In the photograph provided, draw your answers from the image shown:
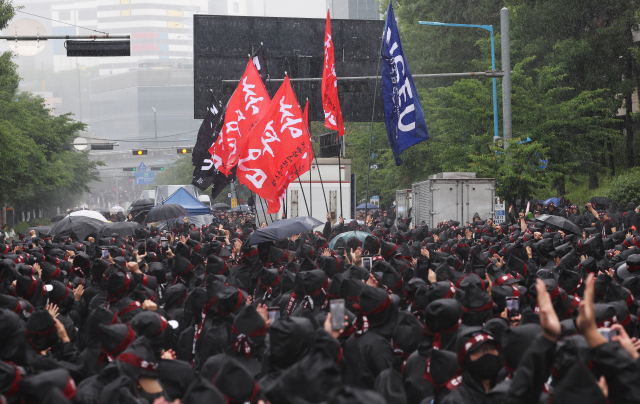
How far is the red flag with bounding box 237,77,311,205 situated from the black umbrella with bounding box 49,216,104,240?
21.5 ft

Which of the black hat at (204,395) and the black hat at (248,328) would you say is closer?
the black hat at (204,395)

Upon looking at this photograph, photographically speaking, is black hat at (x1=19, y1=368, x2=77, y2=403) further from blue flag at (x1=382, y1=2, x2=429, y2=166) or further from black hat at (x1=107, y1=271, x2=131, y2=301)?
blue flag at (x1=382, y1=2, x2=429, y2=166)

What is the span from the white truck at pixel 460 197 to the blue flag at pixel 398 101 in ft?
23.8

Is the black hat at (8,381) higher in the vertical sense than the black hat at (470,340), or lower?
lower

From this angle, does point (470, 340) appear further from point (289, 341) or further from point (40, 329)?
Answer: point (40, 329)

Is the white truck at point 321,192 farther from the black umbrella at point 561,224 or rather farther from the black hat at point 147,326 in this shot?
the black hat at point 147,326

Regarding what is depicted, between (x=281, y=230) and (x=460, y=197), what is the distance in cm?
1051

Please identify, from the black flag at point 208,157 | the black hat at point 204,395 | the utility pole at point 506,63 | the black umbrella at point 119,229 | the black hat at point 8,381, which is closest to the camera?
the black hat at point 204,395

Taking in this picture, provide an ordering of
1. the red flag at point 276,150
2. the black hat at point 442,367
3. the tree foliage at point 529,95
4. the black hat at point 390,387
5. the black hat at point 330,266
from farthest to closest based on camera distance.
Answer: the tree foliage at point 529,95 < the red flag at point 276,150 < the black hat at point 330,266 < the black hat at point 390,387 < the black hat at point 442,367

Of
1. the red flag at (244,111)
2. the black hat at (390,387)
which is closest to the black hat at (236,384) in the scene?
the black hat at (390,387)

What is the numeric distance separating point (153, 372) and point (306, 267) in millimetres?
3998

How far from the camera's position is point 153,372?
4309 millimetres

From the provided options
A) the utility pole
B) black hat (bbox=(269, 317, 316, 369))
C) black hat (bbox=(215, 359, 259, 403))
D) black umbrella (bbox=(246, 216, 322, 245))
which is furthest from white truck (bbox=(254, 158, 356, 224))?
black hat (bbox=(215, 359, 259, 403))

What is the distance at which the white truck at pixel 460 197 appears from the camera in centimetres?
1956
